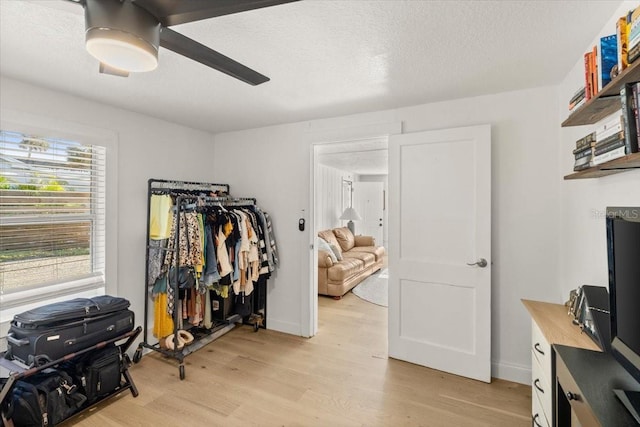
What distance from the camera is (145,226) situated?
293 cm

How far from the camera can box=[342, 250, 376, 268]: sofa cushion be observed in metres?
5.50

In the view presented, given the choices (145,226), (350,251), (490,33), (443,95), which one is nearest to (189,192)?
(145,226)

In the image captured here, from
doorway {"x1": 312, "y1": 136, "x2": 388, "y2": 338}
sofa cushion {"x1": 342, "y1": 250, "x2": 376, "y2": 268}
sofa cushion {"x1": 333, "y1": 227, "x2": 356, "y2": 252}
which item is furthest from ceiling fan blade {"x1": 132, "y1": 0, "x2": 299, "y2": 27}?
sofa cushion {"x1": 333, "y1": 227, "x2": 356, "y2": 252}

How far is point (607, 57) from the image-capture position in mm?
1191

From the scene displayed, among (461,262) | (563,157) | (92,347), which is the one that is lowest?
(92,347)

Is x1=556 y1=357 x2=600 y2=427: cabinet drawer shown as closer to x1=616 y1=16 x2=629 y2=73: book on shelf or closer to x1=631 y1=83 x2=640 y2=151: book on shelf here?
x1=631 y1=83 x2=640 y2=151: book on shelf

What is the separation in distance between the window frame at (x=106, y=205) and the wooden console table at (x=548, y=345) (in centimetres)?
316

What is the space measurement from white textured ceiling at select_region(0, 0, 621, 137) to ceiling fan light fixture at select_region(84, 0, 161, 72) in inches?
16.3

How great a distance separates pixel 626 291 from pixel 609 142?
558mm

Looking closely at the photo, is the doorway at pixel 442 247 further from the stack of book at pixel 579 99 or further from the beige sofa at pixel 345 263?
the beige sofa at pixel 345 263

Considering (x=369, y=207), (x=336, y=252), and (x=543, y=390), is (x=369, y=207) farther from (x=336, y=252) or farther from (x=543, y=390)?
(x=543, y=390)

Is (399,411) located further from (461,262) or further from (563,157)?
(563,157)

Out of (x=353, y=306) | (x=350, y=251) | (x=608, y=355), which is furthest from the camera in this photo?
(x=350, y=251)

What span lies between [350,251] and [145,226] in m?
4.01
